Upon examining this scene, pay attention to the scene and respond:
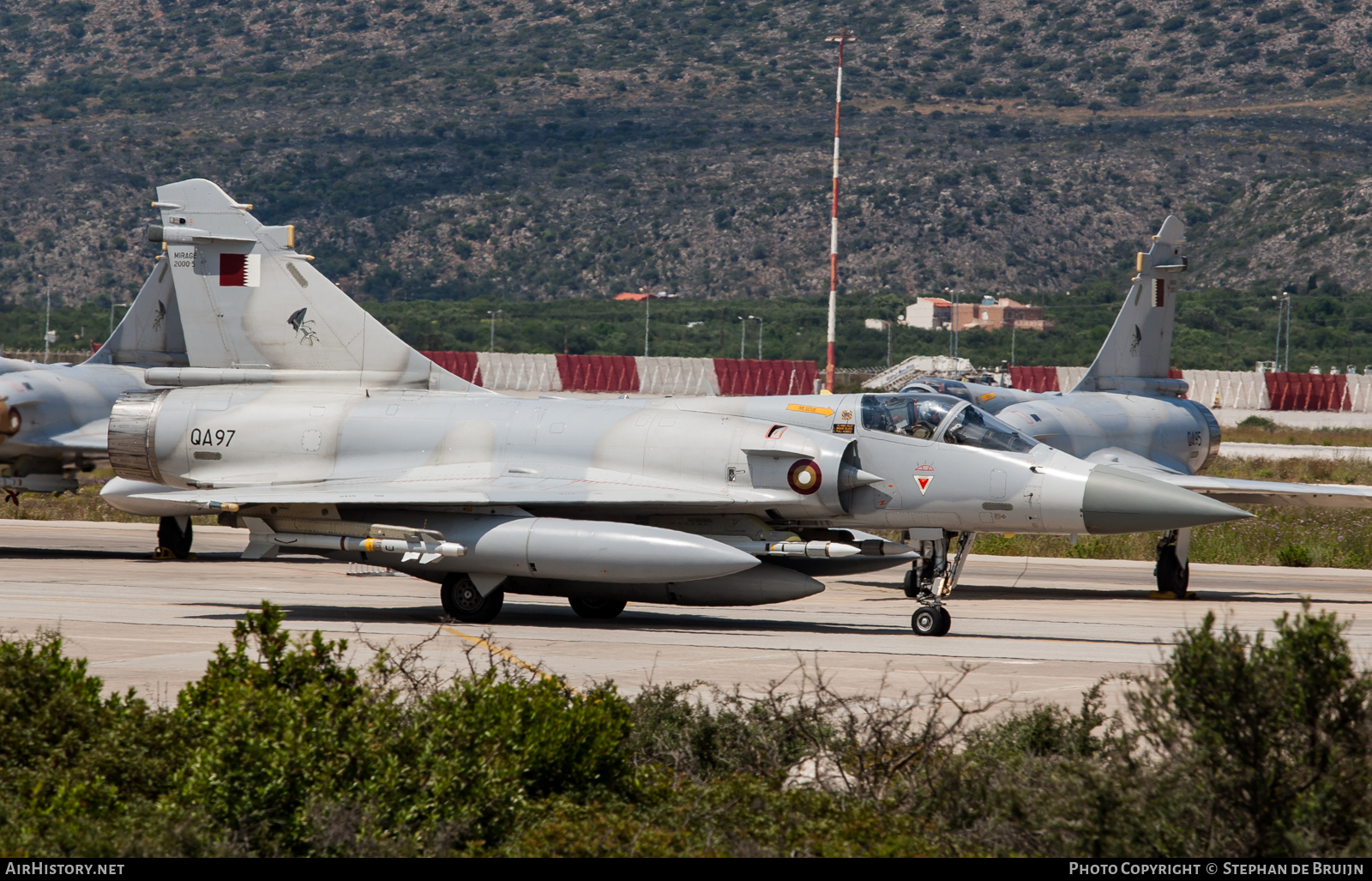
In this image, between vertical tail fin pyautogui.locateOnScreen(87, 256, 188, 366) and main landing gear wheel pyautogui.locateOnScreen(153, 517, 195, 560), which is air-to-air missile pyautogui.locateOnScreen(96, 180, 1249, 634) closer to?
main landing gear wheel pyautogui.locateOnScreen(153, 517, 195, 560)

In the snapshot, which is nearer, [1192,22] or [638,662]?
[638,662]

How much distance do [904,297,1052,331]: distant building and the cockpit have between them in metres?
92.4

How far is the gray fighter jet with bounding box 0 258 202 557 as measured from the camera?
70.2 ft

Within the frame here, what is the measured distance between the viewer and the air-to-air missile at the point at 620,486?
46.4ft

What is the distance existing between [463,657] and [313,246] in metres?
121

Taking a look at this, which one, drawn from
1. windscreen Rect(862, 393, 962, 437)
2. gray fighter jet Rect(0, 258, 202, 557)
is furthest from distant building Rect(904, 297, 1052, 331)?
windscreen Rect(862, 393, 962, 437)

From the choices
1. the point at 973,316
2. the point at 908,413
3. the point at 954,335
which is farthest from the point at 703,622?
the point at 973,316

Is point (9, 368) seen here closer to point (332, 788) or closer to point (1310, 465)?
point (332, 788)

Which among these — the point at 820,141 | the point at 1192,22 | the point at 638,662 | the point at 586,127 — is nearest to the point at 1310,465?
the point at 638,662

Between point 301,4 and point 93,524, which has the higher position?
point 301,4

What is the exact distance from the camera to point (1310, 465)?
42719 mm

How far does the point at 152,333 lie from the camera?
23.3 meters

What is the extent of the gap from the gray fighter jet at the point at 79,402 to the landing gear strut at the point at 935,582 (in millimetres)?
12615

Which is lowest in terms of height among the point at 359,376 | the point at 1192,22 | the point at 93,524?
the point at 93,524
